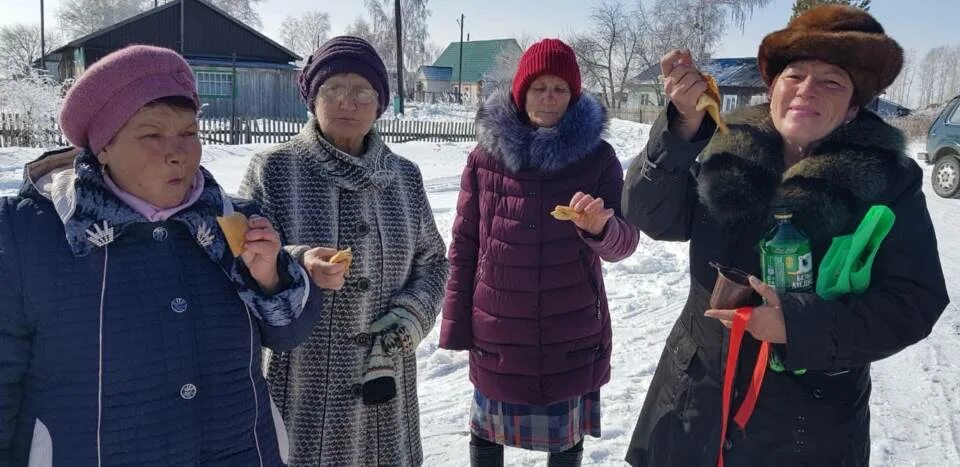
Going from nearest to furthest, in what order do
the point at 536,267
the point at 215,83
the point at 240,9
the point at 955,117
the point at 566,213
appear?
the point at 566,213 → the point at 536,267 → the point at 955,117 → the point at 215,83 → the point at 240,9

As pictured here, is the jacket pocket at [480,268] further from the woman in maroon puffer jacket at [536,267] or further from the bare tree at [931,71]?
the bare tree at [931,71]

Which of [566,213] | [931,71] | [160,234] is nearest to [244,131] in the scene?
[566,213]

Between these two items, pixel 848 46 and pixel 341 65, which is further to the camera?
pixel 341 65

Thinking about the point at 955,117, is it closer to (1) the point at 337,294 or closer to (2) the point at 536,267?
(2) the point at 536,267

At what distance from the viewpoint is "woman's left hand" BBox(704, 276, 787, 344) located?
A: 5.72ft

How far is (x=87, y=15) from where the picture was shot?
59.2 m

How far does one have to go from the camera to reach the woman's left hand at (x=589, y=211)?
248cm

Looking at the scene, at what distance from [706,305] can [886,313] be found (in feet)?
1.63

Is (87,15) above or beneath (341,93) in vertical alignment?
above

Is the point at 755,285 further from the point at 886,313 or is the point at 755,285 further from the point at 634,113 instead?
the point at 634,113

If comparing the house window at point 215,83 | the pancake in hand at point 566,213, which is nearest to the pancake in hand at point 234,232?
the pancake in hand at point 566,213

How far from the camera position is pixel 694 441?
206cm

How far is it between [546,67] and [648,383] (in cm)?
235

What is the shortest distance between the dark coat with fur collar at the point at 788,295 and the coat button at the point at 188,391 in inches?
55.6
